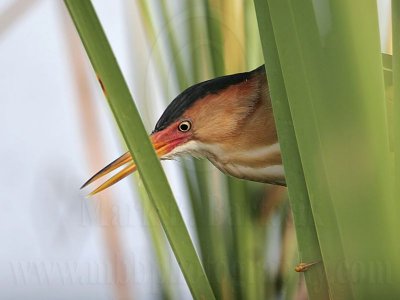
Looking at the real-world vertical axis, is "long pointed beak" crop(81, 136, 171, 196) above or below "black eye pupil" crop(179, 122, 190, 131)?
below

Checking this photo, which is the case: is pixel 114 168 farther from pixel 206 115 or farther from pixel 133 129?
pixel 133 129

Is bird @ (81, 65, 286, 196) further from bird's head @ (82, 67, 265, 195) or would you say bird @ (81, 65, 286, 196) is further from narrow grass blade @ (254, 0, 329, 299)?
narrow grass blade @ (254, 0, 329, 299)

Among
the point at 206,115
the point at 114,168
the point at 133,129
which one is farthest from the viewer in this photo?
the point at 206,115

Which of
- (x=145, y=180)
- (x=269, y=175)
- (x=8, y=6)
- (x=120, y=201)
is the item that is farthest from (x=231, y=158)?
(x=145, y=180)

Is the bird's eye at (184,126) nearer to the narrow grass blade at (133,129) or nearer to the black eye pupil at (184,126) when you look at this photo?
the black eye pupil at (184,126)

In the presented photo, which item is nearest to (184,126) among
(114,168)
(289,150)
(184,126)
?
(184,126)

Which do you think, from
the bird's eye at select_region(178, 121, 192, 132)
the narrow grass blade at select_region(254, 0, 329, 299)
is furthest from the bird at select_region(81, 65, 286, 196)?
the narrow grass blade at select_region(254, 0, 329, 299)

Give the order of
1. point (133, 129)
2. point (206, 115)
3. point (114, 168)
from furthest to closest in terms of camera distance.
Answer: point (206, 115), point (114, 168), point (133, 129)

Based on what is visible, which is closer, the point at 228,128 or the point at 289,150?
the point at 289,150
